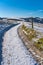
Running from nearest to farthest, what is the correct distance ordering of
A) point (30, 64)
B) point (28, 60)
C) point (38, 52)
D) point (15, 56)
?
point (30, 64) → point (28, 60) → point (15, 56) → point (38, 52)

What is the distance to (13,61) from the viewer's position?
1077cm

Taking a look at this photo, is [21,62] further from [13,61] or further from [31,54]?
[31,54]

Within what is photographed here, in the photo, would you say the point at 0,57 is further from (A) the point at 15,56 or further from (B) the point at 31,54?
(B) the point at 31,54

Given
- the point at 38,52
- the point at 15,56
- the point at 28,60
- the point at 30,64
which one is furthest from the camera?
the point at 38,52

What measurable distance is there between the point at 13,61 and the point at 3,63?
819 mm

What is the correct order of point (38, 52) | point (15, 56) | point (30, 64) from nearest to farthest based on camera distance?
point (30, 64)
point (15, 56)
point (38, 52)

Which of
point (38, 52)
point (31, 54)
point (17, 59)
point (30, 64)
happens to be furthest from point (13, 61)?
point (38, 52)

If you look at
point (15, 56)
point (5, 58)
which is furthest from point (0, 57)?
point (15, 56)

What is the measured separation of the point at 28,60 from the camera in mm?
10961

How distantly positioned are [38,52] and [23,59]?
2240 millimetres

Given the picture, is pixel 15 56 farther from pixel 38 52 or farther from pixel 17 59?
pixel 38 52

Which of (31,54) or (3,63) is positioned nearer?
(3,63)

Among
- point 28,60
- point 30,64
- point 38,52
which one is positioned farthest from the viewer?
point 38,52

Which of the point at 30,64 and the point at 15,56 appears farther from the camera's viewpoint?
the point at 15,56
